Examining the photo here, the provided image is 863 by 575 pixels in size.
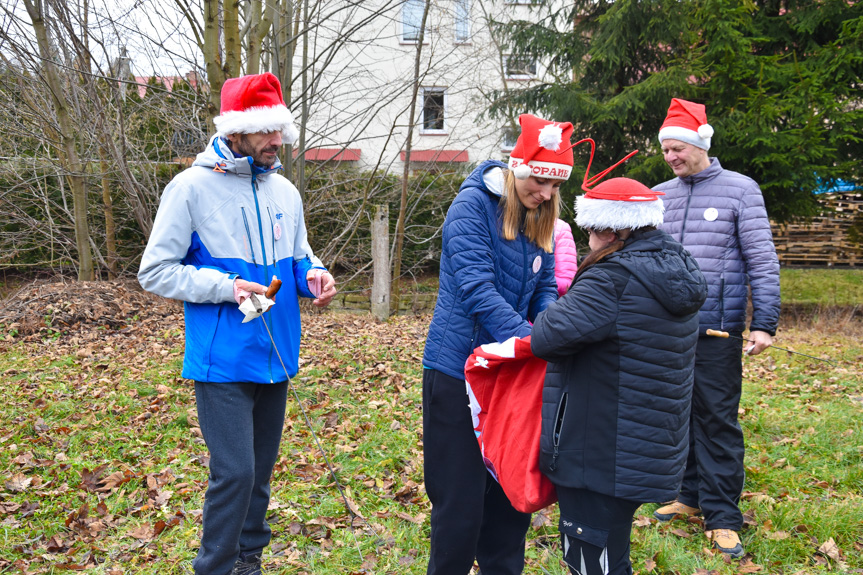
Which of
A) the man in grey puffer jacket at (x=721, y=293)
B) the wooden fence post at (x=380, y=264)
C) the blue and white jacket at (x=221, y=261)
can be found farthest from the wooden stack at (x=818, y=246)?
the blue and white jacket at (x=221, y=261)

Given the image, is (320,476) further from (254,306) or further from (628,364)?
(628,364)

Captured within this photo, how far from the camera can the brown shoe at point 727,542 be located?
3.42 meters

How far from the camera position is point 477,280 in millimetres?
2412

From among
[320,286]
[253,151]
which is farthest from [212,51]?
[320,286]

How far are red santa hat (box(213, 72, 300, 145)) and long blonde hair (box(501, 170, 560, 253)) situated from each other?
3.28 feet

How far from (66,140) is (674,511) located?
9909mm

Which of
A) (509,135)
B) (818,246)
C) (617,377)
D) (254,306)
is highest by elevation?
(509,135)

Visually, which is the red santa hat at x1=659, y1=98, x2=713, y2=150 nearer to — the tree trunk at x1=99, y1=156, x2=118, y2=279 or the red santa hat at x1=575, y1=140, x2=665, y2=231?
the red santa hat at x1=575, y1=140, x2=665, y2=231

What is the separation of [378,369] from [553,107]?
6487mm

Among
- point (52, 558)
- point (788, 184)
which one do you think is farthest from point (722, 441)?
point (788, 184)

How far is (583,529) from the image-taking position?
7.40 feet

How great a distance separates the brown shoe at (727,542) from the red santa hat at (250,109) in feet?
10.1

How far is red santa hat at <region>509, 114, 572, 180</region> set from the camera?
2461 mm

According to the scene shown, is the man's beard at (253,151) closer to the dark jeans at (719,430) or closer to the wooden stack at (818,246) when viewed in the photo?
the dark jeans at (719,430)
